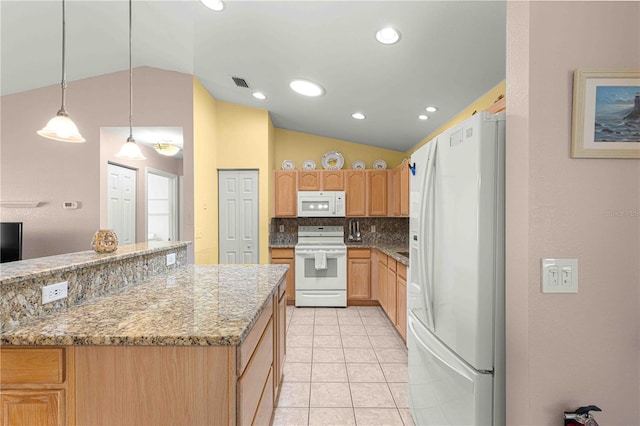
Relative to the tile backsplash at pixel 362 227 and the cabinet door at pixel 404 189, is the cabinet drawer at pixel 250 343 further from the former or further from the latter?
the tile backsplash at pixel 362 227

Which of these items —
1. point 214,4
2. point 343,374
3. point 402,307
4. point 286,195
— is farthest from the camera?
point 286,195

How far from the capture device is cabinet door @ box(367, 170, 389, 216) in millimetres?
4578

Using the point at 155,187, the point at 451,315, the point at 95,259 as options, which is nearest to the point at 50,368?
the point at 95,259

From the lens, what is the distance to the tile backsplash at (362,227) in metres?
4.83

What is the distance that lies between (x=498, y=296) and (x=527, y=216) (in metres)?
0.37

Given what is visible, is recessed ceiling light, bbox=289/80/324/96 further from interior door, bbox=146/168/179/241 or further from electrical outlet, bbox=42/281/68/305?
interior door, bbox=146/168/179/241

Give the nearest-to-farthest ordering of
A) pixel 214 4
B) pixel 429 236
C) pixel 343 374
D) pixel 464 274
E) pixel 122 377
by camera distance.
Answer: pixel 122 377 < pixel 464 274 < pixel 429 236 < pixel 214 4 < pixel 343 374

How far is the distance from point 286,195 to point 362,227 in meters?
1.34

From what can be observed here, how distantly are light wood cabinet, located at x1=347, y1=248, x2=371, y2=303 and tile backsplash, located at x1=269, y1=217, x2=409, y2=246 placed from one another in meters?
0.46

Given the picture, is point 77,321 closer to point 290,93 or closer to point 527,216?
point 527,216

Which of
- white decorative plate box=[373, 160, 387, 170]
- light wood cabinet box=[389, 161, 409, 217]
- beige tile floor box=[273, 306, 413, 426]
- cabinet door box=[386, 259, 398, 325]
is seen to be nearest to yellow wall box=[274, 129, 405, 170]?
white decorative plate box=[373, 160, 387, 170]

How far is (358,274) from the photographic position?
173 inches

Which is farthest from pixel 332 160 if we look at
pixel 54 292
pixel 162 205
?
pixel 54 292

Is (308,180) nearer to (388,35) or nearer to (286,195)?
(286,195)
